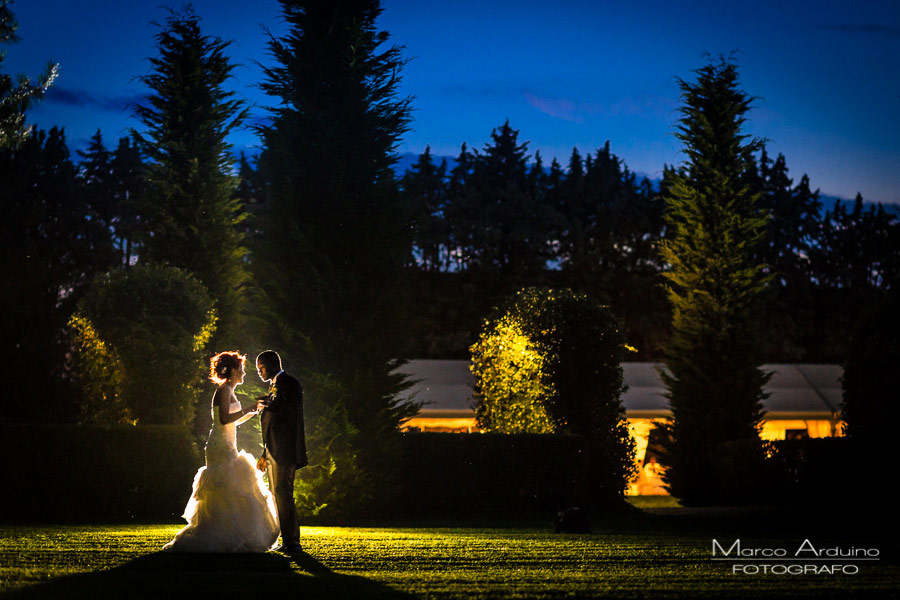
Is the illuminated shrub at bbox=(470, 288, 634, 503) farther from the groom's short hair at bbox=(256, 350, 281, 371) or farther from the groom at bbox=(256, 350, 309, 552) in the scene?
the groom's short hair at bbox=(256, 350, 281, 371)

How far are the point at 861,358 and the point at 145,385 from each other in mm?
13356

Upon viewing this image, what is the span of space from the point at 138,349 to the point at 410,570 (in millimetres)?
10184

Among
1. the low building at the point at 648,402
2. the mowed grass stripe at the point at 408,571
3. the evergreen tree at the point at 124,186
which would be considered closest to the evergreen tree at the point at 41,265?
the evergreen tree at the point at 124,186

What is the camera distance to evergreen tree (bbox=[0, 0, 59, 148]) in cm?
1673

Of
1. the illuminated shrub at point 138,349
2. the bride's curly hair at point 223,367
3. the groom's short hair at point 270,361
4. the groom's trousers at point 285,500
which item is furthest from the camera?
the illuminated shrub at point 138,349

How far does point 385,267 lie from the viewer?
591 inches

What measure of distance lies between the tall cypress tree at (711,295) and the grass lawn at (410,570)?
11968 mm

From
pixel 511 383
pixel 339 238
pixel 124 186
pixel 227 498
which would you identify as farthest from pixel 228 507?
pixel 124 186

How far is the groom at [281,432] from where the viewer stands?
29.5 feet

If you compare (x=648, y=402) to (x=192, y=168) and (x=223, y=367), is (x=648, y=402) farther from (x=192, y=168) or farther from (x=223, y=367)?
(x=223, y=367)

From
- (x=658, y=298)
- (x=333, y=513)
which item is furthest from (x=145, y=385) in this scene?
(x=658, y=298)

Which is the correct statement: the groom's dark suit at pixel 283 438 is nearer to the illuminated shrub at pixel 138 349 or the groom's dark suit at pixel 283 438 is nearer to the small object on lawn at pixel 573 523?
the small object on lawn at pixel 573 523

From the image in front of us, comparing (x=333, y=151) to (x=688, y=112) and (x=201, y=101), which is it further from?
(x=688, y=112)

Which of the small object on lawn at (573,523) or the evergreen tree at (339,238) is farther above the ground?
the evergreen tree at (339,238)
